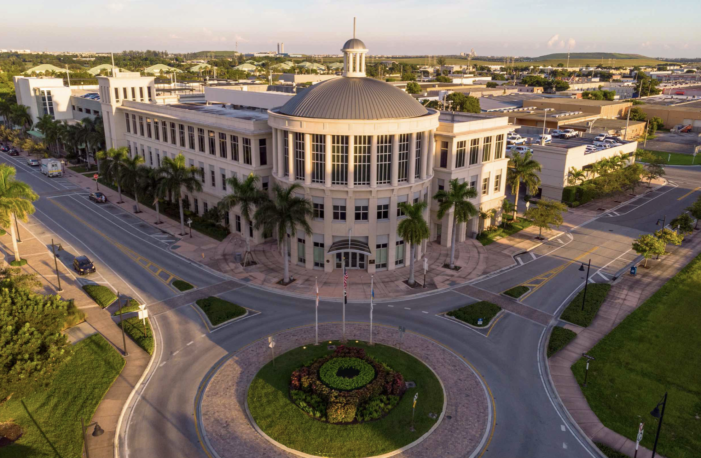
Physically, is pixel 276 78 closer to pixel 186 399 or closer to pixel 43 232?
pixel 43 232

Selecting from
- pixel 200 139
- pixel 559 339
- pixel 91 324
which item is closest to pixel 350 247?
pixel 559 339

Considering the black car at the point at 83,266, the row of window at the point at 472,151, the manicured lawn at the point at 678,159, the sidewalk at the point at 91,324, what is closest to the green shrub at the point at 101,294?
the sidewalk at the point at 91,324

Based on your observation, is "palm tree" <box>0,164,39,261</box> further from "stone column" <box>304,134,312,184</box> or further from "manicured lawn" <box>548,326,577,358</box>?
"manicured lawn" <box>548,326,577,358</box>

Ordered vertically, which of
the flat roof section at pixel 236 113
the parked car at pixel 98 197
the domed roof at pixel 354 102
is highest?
the domed roof at pixel 354 102

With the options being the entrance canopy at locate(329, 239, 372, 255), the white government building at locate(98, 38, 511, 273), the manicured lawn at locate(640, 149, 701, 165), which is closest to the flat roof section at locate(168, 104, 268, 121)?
the white government building at locate(98, 38, 511, 273)

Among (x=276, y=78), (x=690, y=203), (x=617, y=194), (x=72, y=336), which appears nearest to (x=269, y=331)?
(x=72, y=336)

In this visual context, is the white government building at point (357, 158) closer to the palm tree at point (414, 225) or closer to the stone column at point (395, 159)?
the stone column at point (395, 159)

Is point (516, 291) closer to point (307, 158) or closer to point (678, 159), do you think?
point (307, 158)
